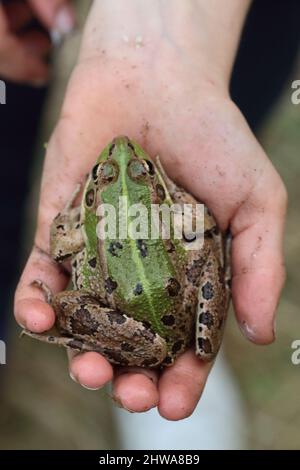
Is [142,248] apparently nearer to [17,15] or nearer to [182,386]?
[182,386]

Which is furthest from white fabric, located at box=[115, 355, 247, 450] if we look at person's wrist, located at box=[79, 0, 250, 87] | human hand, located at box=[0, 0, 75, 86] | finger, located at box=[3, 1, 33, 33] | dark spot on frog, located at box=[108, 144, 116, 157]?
finger, located at box=[3, 1, 33, 33]

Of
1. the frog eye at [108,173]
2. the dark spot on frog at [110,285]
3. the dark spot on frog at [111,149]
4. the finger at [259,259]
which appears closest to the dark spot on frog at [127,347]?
the dark spot on frog at [110,285]

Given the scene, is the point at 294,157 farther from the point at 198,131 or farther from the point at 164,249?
the point at 164,249

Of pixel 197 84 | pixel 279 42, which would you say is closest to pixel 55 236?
pixel 197 84

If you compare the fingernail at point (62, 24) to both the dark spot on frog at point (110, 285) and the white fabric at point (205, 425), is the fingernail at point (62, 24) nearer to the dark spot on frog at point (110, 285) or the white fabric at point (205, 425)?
the dark spot on frog at point (110, 285)

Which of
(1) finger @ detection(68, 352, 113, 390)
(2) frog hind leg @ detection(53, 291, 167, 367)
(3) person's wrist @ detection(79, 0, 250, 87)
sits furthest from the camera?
(3) person's wrist @ detection(79, 0, 250, 87)

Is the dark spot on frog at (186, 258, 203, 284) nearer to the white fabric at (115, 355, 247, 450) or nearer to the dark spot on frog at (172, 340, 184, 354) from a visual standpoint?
the dark spot on frog at (172, 340, 184, 354)
